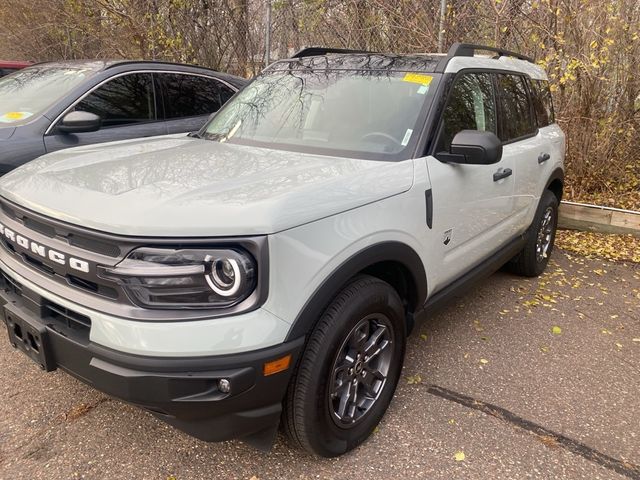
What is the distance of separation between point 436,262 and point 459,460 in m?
1.00

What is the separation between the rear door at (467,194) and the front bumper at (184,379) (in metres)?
1.24

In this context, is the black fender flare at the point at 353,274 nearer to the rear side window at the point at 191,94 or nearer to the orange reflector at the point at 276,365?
the orange reflector at the point at 276,365

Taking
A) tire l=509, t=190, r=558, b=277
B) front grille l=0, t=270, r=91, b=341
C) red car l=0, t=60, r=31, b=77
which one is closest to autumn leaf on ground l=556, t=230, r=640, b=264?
tire l=509, t=190, r=558, b=277

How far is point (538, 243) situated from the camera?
4609mm

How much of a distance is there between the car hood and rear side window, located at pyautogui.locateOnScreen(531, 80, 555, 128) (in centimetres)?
243

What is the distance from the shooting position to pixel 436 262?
2.82m

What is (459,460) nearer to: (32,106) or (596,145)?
(32,106)

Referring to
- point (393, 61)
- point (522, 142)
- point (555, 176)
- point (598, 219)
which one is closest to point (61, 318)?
point (393, 61)

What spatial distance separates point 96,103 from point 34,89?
27.0 inches

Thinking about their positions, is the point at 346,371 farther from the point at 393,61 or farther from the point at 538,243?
the point at 538,243

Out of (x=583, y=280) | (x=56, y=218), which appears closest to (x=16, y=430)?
(x=56, y=218)

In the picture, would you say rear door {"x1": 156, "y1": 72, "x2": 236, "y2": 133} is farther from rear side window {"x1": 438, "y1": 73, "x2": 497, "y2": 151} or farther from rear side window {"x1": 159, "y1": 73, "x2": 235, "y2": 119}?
rear side window {"x1": 438, "y1": 73, "x2": 497, "y2": 151}

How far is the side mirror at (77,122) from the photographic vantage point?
402cm

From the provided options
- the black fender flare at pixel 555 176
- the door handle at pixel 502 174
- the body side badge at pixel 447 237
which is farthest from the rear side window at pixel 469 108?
the black fender flare at pixel 555 176
